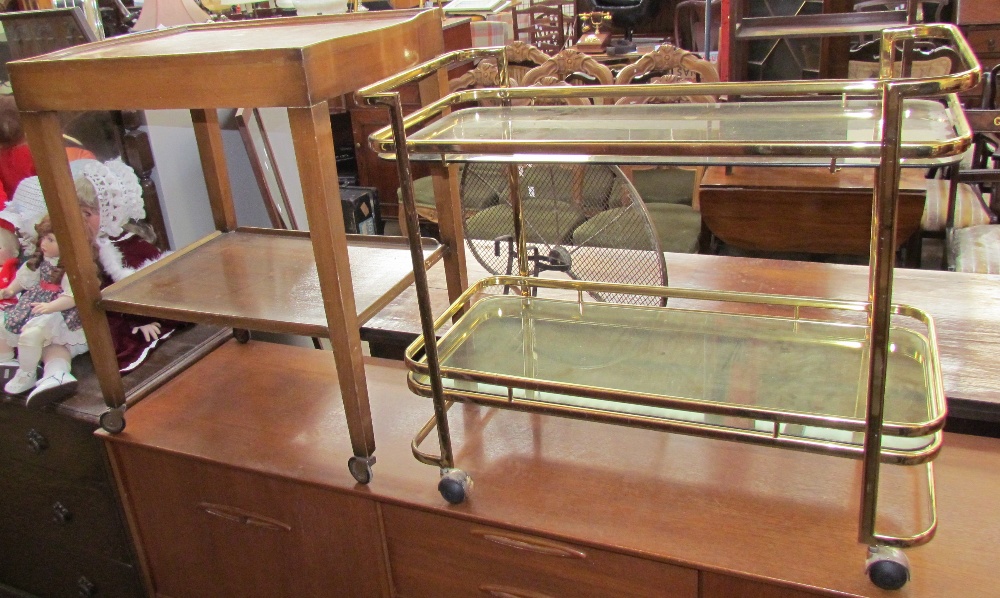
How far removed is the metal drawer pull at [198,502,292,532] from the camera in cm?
105

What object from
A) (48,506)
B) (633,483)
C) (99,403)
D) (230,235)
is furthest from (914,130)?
(48,506)

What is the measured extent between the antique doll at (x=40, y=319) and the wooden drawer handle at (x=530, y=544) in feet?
2.33

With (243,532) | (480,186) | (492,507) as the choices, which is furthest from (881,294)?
(480,186)

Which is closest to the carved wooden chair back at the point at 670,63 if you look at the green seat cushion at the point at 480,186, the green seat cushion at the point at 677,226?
the green seat cushion at the point at 677,226

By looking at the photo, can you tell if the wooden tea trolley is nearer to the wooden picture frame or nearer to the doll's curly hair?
the doll's curly hair

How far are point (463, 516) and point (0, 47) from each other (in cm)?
122

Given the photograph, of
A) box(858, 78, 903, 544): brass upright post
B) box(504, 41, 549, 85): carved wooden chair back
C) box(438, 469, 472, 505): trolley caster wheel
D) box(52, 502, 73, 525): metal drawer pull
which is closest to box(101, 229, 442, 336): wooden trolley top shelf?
box(438, 469, 472, 505): trolley caster wheel

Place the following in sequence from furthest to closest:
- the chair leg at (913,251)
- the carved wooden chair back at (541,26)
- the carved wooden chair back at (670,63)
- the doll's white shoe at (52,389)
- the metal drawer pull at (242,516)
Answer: the carved wooden chair back at (541,26) < the chair leg at (913,251) < the carved wooden chair back at (670,63) < the doll's white shoe at (52,389) < the metal drawer pull at (242,516)

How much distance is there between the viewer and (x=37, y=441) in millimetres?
1227

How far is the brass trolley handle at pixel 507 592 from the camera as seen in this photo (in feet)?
2.99

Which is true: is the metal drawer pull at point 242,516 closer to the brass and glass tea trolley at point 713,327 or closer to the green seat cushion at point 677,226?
the brass and glass tea trolley at point 713,327

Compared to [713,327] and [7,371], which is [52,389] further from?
[713,327]

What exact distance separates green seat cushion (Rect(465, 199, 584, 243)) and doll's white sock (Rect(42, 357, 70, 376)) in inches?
28.1

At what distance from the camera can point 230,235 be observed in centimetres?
130
